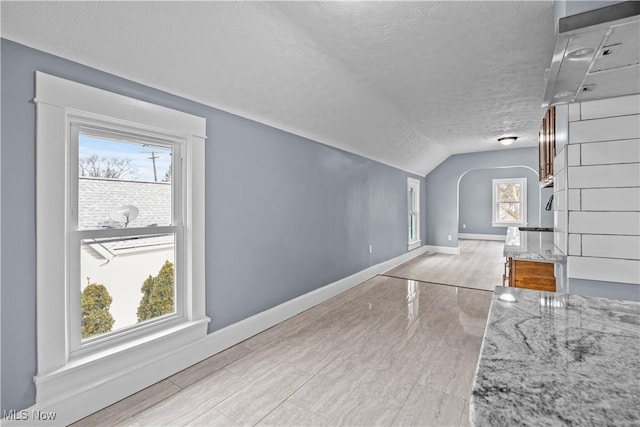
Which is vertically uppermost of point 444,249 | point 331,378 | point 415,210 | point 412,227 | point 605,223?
point 415,210

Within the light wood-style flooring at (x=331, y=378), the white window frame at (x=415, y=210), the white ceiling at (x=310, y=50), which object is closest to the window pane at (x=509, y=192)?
the white window frame at (x=415, y=210)

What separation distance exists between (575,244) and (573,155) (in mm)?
521

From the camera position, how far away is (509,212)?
383 inches

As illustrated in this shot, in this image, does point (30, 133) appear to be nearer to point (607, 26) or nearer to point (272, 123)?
point (272, 123)

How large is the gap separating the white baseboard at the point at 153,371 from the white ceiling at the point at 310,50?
1.88 m

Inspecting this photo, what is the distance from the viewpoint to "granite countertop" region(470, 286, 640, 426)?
0.50 m

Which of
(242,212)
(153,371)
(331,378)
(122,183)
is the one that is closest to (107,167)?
(122,183)

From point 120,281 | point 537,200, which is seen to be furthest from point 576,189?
point 537,200

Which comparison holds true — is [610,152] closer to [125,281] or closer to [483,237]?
[125,281]

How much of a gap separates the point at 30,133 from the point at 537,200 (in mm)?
10855

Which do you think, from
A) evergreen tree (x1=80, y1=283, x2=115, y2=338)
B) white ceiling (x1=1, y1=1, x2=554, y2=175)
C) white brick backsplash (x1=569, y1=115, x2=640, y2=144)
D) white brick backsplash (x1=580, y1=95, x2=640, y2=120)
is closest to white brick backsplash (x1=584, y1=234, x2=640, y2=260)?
white brick backsplash (x1=569, y1=115, x2=640, y2=144)

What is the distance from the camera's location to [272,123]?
3.04m

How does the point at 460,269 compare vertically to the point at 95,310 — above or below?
below

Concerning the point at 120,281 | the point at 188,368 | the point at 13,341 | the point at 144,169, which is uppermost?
the point at 144,169
